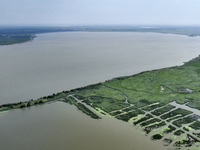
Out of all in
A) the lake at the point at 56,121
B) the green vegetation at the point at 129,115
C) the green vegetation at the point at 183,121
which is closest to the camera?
the lake at the point at 56,121

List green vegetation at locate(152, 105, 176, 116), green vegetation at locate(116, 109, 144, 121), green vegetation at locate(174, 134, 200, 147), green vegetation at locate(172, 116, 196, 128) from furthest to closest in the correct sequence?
green vegetation at locate(152, 105, 176, 116), green vegetation at locate(116, 109, 144, 121), green vegetation at locate(172, 116, 196, 128), green vegetation at locate(174, 134, 200, 147)

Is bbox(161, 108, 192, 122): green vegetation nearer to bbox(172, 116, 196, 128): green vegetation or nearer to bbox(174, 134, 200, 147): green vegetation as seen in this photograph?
bbox(172, 116, 196, 128): green vegetation

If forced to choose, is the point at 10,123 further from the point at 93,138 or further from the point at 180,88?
the point at 180,88

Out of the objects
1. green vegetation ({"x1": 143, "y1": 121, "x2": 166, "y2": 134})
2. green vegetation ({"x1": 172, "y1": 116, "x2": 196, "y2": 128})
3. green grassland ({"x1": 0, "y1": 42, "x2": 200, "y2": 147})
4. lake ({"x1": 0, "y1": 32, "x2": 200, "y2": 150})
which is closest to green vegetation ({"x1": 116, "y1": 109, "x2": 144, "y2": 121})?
green grassland ({"x1": 0, "y1": 42, "x2": 200, "y2": 147})

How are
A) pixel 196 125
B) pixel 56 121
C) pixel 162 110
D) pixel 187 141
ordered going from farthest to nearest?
pixel 162 110
pixel 56 121
pixel 196 125
pixel 187 141

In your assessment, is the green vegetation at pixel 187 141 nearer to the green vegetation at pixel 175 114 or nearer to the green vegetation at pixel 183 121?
the green vegetation at pixel 183 121

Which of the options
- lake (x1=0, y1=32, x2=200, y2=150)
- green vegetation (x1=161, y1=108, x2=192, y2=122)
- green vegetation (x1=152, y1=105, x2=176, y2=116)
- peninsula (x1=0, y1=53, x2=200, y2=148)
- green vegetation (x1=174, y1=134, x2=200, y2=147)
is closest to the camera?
green vegetation (x1=174, y1=134, x2=200, y2=147)

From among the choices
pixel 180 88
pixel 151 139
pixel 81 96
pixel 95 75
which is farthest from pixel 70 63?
pixel 151 139

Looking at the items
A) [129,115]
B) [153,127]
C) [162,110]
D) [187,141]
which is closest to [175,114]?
[162,110]

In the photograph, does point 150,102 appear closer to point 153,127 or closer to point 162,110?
point 162,110

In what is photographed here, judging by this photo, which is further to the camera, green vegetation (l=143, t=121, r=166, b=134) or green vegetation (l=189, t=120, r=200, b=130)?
green vegetation (l=189, t=120, r=200, b=130)

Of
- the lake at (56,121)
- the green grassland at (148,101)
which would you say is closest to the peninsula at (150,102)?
the green grassland at (148,101)

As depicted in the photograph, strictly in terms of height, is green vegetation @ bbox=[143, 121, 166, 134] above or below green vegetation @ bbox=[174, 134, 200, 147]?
above
